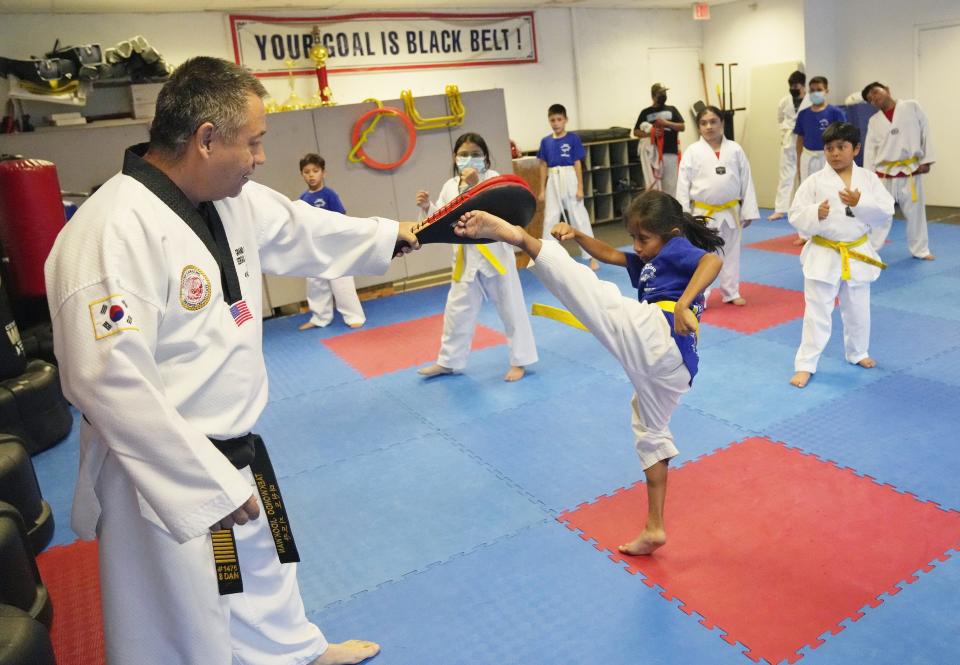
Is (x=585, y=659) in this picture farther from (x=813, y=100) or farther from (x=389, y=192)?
(x=813, y=100)

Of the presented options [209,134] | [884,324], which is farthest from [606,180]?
[209,134]

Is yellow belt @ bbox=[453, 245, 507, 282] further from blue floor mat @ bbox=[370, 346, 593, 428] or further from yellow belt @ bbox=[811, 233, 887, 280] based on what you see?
yellow belt @ bbox=[811, 233, 887, 280]

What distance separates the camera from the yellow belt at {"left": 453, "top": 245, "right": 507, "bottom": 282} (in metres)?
4.42

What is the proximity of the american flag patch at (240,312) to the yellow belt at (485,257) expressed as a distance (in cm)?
267

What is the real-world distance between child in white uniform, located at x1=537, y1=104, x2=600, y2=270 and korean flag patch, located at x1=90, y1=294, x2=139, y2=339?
686cm

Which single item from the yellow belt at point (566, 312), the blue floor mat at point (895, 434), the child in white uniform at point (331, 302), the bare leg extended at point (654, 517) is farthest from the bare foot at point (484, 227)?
the child in white uniform at point (331, 302)

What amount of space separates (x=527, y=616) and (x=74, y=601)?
1727 mm

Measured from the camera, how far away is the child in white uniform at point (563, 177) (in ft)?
26.3

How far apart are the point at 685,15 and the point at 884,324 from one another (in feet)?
27.4

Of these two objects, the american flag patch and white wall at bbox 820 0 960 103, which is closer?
the american flag patch

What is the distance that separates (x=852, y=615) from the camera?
2.36 m

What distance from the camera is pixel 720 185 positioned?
5750 mm

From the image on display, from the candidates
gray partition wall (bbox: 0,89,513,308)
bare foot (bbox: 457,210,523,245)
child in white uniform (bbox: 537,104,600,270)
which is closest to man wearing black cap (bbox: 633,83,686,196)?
child in white uniform (bbox: 537,104,600,270)

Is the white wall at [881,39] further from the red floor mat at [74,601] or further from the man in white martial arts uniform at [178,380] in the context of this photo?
the red floor mat at [74,601]
